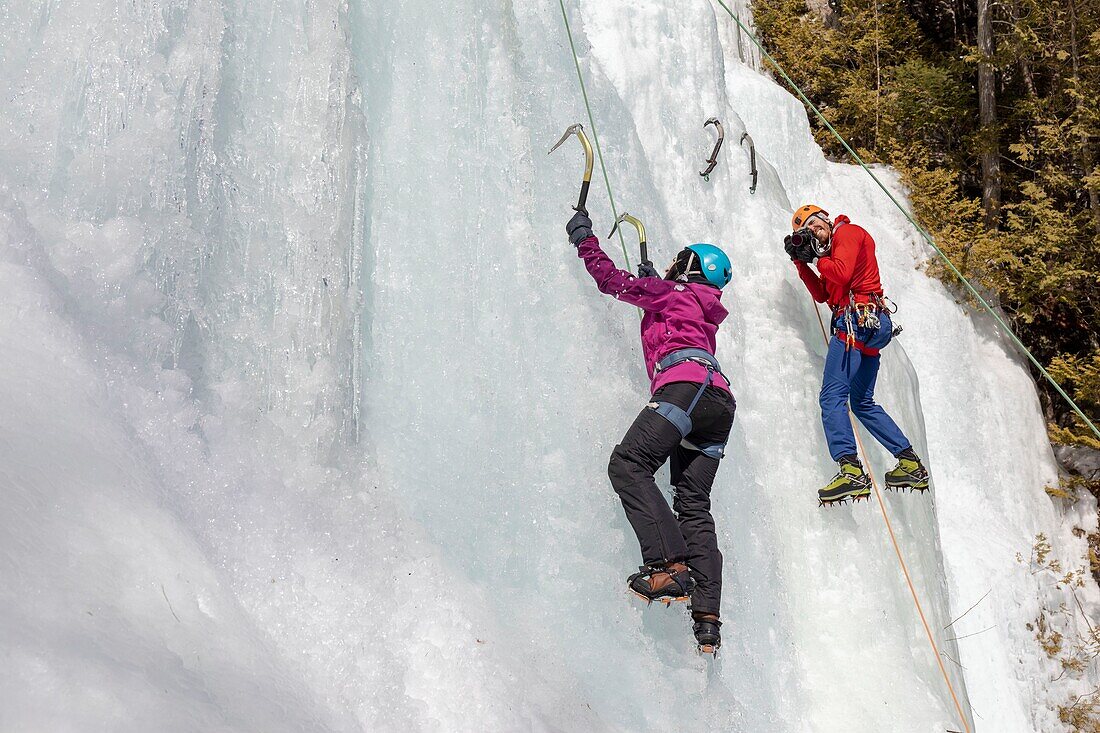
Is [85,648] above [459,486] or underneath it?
above

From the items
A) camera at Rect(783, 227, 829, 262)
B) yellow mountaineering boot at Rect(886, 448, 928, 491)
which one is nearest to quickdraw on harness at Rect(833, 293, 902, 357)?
camera at Rect(783, 227, 829, 262)

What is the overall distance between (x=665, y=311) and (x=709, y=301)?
23 centimetres

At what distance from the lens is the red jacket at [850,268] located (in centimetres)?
473

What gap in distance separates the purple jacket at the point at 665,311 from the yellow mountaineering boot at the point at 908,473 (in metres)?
1.67

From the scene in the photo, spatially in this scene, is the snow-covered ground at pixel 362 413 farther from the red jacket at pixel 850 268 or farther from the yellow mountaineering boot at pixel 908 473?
the red jacket at pixel 850 268

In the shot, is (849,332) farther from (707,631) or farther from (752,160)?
(707,631)

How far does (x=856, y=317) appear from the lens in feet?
15.6

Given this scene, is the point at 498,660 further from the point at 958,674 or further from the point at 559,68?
the point at 958,674

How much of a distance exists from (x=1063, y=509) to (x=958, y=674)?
5213 mm

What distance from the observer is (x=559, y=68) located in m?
4.20

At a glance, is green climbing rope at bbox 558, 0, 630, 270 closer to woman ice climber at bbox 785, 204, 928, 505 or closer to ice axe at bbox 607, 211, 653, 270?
ice axe at bbox 607, 211, 653, 270

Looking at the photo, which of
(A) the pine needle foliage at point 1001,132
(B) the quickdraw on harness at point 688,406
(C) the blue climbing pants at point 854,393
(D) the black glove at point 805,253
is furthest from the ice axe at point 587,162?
(A) the pine needle foliage at point 1001,132

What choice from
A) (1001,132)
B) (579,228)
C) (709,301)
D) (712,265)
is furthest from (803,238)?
(1001,132)

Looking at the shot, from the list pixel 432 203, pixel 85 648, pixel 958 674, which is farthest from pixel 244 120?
pixel 958 674
